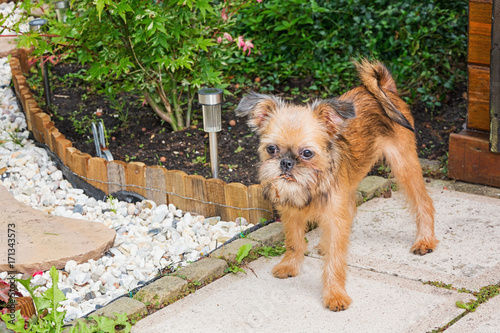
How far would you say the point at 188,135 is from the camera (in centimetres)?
647

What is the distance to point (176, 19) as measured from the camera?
5781mm

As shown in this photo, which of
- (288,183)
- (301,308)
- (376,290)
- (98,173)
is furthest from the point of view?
(98,173)

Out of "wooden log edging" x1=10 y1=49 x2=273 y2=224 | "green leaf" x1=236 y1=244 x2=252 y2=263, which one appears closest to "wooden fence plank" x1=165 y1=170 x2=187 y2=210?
"wooden log edging" x1=10 y1=49 x2=273 y2=224

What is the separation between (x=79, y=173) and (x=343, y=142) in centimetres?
259

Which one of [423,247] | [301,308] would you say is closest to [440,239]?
[423,247]

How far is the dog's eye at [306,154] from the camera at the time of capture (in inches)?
147

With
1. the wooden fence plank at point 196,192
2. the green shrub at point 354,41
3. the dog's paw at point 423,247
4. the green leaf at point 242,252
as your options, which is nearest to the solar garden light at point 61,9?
the green shrub at point 354,41

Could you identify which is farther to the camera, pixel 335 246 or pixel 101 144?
pixel 101 144

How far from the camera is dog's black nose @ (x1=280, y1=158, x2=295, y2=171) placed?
3.70 meters

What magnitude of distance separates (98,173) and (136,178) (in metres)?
0.37

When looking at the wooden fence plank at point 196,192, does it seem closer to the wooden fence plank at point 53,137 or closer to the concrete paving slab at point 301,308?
the concrete paving slab at point 301,308

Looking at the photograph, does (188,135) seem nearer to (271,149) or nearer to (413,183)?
(413,183)

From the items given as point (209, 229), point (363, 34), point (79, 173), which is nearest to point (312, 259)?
point (209, 229)

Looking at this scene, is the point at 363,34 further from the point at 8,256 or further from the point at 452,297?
the point at 8,256
